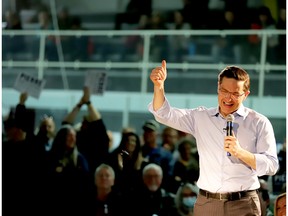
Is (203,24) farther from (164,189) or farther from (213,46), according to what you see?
(164,189)

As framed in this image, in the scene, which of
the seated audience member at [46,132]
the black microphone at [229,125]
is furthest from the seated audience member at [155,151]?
the black microphone at [229,125]

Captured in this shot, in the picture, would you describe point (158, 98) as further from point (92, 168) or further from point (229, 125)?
point (92, 168)

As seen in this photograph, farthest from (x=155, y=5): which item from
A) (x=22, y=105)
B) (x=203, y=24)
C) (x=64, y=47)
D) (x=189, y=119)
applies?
(x=189, y=119)

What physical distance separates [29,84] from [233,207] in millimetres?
2514

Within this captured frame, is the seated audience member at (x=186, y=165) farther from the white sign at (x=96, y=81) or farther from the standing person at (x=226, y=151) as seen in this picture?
the standing person at (x=226, y=151)

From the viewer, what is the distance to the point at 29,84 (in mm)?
4797

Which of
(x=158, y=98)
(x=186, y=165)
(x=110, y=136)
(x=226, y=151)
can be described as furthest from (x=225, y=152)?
(x=110, y=136)

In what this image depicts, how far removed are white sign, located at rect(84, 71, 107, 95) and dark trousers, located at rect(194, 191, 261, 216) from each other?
2228mm

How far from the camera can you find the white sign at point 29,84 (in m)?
4.78

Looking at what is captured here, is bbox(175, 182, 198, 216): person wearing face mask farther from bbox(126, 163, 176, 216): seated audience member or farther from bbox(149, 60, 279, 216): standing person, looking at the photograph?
bbox(149, 60, 279, 216): standing person

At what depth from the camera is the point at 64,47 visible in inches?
191

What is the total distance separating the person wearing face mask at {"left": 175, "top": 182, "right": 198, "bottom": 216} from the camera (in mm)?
4414

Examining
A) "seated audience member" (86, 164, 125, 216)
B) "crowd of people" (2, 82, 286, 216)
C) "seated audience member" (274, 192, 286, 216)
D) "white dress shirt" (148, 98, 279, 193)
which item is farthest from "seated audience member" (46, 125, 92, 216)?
"white dress shirt" (148, 98, 279, 193)

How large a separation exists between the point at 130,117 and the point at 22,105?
0.69 metres
